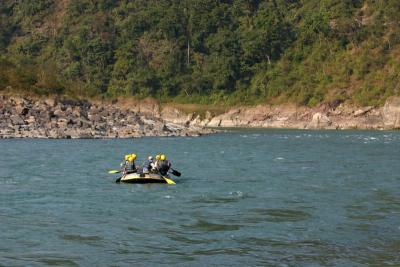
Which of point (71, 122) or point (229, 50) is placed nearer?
point (71, 122)

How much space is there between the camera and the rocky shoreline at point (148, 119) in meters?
70.4

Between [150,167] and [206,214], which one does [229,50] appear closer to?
[150,167]

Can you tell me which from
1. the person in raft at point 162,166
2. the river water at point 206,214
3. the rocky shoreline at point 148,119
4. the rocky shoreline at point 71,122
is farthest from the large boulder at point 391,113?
the person in raft at point 162,166

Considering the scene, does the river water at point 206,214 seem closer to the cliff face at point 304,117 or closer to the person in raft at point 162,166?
the person in raft at point 162,166

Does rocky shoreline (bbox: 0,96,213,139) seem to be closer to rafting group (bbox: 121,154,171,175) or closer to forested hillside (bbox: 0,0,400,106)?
forested hillside (bbox: 0,0,400,106)

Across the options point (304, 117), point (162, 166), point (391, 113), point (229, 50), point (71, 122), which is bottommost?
point (304, 117)

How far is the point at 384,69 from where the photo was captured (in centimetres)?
11112

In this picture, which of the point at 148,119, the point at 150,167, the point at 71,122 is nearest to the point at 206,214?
the point at 150,167

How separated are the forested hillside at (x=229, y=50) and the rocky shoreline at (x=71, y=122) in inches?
724

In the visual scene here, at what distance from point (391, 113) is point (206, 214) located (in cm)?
7814

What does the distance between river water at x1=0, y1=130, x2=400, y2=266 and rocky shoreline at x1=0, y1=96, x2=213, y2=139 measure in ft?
73.3

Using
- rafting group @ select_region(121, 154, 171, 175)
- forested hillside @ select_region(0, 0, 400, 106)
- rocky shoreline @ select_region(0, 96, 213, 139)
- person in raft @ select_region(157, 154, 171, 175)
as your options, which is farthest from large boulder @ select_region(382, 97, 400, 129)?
rafting group @ select_region(121, 154, 171, 175)

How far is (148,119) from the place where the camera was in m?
82.7

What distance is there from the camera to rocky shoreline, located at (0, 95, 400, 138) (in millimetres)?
70438
